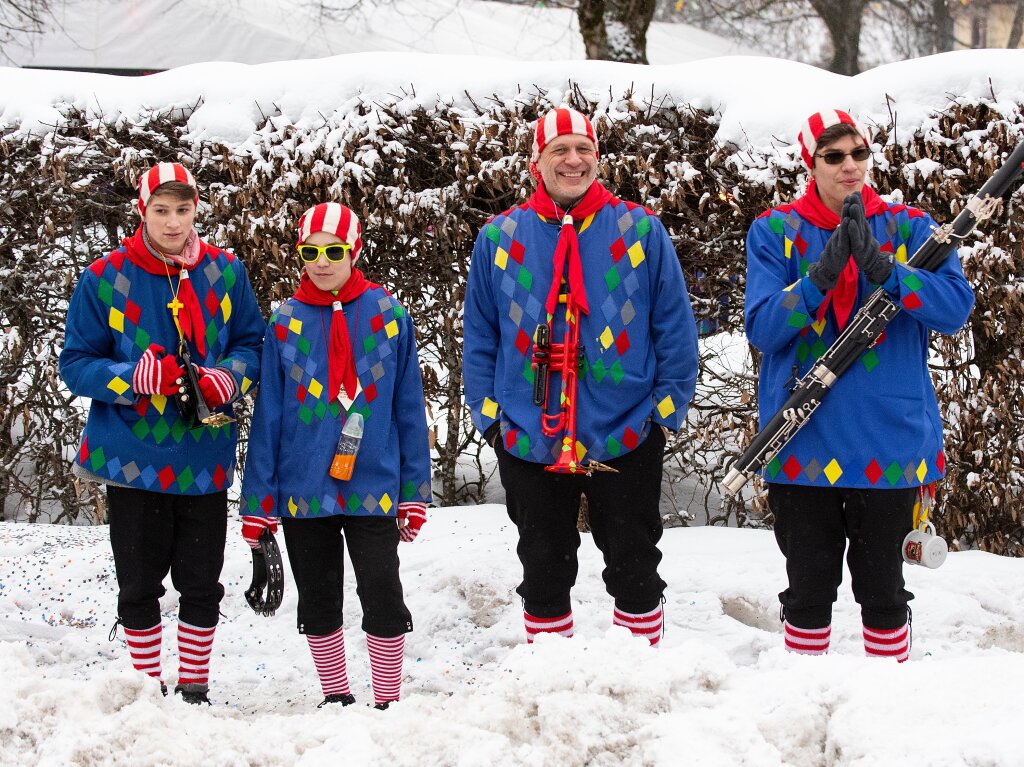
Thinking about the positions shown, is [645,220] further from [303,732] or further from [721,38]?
[721,38]

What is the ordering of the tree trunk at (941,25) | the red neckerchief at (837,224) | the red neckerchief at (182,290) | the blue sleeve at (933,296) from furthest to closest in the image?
the tree trunk at (941,25) → the red neckerchief at (182,290) → the red neckerchief at (837,224) → the blue sleeve at (933,296)

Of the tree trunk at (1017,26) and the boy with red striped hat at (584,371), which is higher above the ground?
the tree trunk at (1017,26)

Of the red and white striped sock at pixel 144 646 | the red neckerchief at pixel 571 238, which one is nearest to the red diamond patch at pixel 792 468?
the red neckerchief at pixel 571 238

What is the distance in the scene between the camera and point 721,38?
20953 mm

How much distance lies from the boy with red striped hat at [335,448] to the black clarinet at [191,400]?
149mm

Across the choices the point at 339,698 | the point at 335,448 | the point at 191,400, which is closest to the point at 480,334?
the point at 335,448

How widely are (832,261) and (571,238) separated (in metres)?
0.80

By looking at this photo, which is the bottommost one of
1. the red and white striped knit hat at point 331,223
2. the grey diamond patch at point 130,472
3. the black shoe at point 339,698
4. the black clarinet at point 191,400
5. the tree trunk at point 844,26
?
the black shoe at point 339,698

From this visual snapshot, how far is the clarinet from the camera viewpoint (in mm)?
3133

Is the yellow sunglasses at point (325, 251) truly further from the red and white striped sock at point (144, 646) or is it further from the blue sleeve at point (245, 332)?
the red and white striped sock at point (144, 646)

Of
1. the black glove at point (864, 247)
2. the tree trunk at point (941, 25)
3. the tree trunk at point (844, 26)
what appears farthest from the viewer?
the tree trunk at point (941, 25)

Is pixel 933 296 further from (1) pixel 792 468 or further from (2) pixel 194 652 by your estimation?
(2) pixel 194 652

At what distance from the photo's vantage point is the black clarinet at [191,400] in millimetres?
3541

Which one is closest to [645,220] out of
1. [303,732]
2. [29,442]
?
[303,732]
